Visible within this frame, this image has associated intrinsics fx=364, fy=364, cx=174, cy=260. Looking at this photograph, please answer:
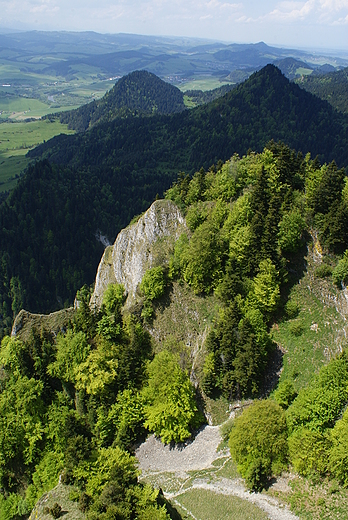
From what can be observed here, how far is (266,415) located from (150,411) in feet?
51.6

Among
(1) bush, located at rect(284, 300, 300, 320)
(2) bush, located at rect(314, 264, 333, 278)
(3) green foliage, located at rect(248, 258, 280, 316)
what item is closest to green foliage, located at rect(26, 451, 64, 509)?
(3) green foliage, located at rect(248, 258, 280, 316)

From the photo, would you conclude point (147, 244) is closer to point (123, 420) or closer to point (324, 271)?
point (123, 420)

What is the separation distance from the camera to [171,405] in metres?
44.7

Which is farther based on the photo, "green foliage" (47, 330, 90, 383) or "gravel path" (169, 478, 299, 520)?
"green foliage" (47, 330, 90, 383)

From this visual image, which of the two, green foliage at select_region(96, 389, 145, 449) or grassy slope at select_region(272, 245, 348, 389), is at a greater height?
grassy slope at select_region(272, 245, 348, 389)

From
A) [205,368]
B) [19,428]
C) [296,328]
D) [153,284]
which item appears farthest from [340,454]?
[19,428]

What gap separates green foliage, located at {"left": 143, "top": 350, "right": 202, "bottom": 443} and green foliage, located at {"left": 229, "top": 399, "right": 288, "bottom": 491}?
8.42 meters

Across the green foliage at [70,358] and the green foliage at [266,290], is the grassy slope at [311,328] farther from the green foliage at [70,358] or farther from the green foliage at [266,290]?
the green foliage at [70,358]

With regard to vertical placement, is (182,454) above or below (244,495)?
below

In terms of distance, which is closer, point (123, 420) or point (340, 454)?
point (340, 454)

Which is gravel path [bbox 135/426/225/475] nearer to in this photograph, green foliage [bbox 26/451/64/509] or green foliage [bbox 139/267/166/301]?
green foliage [bbox 26/451/64/509]

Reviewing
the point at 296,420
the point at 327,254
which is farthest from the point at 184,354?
the point at 327,254

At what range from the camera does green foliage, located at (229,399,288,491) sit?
35.9 meters

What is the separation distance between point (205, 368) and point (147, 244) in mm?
27677
